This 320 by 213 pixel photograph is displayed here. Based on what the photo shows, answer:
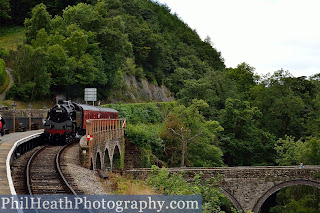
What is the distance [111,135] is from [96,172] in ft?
25.4

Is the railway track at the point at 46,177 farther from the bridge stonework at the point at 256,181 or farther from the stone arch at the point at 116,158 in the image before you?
→ the bridge stonework at the point at 256,181

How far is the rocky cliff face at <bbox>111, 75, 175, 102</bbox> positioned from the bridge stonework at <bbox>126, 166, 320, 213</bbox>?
27.4 metres

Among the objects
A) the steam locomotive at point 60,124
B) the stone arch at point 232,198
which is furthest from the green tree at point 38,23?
the stone arch at point 232,198

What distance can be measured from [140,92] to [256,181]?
34.4 m

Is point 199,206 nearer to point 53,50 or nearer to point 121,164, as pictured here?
point 121,164

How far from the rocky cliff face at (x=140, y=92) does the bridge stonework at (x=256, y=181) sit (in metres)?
27.4

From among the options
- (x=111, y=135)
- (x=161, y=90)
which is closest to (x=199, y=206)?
(x=111, y=135)

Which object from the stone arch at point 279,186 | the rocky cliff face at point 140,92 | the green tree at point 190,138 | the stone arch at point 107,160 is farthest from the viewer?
the rocky cliff face at point 140,92

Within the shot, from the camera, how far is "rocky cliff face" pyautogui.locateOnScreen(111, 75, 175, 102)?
5857 centimetres

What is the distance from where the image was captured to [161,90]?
Answer: 72312mm

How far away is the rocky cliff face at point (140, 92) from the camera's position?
58566mm

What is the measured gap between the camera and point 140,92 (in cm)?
6431

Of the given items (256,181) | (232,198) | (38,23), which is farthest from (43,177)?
(38,23)

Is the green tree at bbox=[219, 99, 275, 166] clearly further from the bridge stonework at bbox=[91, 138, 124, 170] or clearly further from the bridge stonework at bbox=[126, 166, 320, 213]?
the bridge stonework at bbox=[91, 138, 124, 170]
